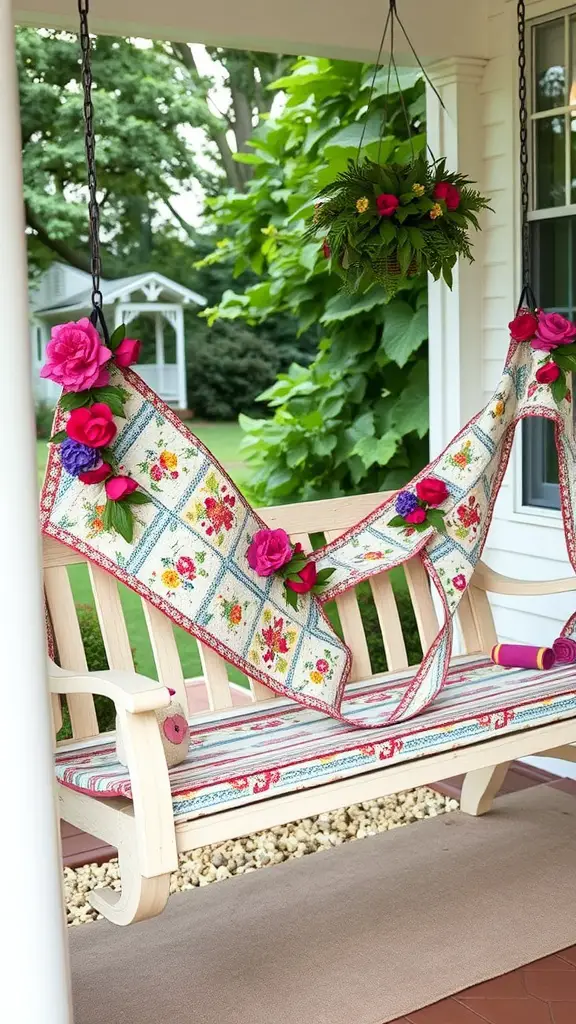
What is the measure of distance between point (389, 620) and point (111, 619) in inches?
35.4

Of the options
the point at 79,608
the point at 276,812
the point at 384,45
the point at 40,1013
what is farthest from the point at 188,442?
the point at 79,608

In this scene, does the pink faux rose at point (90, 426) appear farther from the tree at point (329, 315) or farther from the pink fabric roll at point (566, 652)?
the tree at point (329, 315)

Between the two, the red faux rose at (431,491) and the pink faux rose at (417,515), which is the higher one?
the red faux rose at (431,491)

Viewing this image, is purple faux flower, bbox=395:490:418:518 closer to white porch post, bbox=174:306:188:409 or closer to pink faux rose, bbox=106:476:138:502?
pink faux rose, bbox=106:476:138:502

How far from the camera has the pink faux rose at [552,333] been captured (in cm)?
344

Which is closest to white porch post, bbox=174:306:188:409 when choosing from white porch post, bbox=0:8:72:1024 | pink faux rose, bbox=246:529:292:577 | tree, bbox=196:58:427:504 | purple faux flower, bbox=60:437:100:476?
tree, bbox=196:58:427:504

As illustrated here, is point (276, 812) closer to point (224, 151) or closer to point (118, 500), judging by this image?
point (118, 500)

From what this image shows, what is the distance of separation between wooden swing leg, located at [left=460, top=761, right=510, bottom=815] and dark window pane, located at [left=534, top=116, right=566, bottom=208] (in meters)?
1.98

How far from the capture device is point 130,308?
11.7 meters

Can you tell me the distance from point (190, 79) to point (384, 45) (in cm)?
806

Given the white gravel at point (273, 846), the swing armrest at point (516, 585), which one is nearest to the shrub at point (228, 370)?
the white gravel at point (273, 846)

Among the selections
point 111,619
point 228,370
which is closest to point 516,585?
point 111,619

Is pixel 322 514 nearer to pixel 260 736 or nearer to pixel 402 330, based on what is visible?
pixel 260 736

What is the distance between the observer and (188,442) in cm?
293
